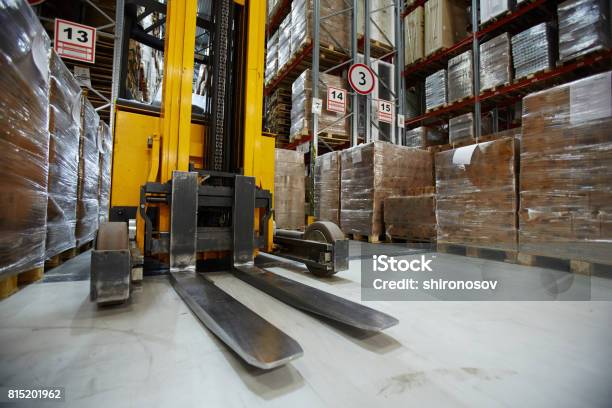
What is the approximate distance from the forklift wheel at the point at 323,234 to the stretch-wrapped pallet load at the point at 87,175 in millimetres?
2480

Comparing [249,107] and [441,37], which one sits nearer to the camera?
[249,107]

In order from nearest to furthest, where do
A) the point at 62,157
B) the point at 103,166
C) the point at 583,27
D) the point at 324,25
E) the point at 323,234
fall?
the point at 323,234 < the point at 62,157 < the point at 583,27 < the point at 103,166 < the point at 324,25

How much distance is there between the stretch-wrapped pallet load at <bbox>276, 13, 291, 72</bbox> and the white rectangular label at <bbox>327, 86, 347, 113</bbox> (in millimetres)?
1638

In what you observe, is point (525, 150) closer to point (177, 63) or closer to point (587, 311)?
point (587, 311)

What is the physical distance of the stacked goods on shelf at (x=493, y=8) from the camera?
5.37 m

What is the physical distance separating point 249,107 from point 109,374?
217 cm

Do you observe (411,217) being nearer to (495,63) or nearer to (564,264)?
(564,264)

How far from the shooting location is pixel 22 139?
1955 millimetres

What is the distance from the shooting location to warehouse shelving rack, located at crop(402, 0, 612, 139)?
4715 millimetres

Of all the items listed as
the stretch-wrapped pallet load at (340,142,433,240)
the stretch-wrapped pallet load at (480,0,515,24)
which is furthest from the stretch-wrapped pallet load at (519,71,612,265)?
the stretch-wrapped pallet load at (480,0,515,24)

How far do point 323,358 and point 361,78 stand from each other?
240 inches

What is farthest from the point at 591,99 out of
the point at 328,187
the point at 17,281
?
the point at 17,281

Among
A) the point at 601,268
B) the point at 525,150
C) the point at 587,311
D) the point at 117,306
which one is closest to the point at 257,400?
the point at 117,306

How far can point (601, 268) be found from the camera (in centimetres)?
267
